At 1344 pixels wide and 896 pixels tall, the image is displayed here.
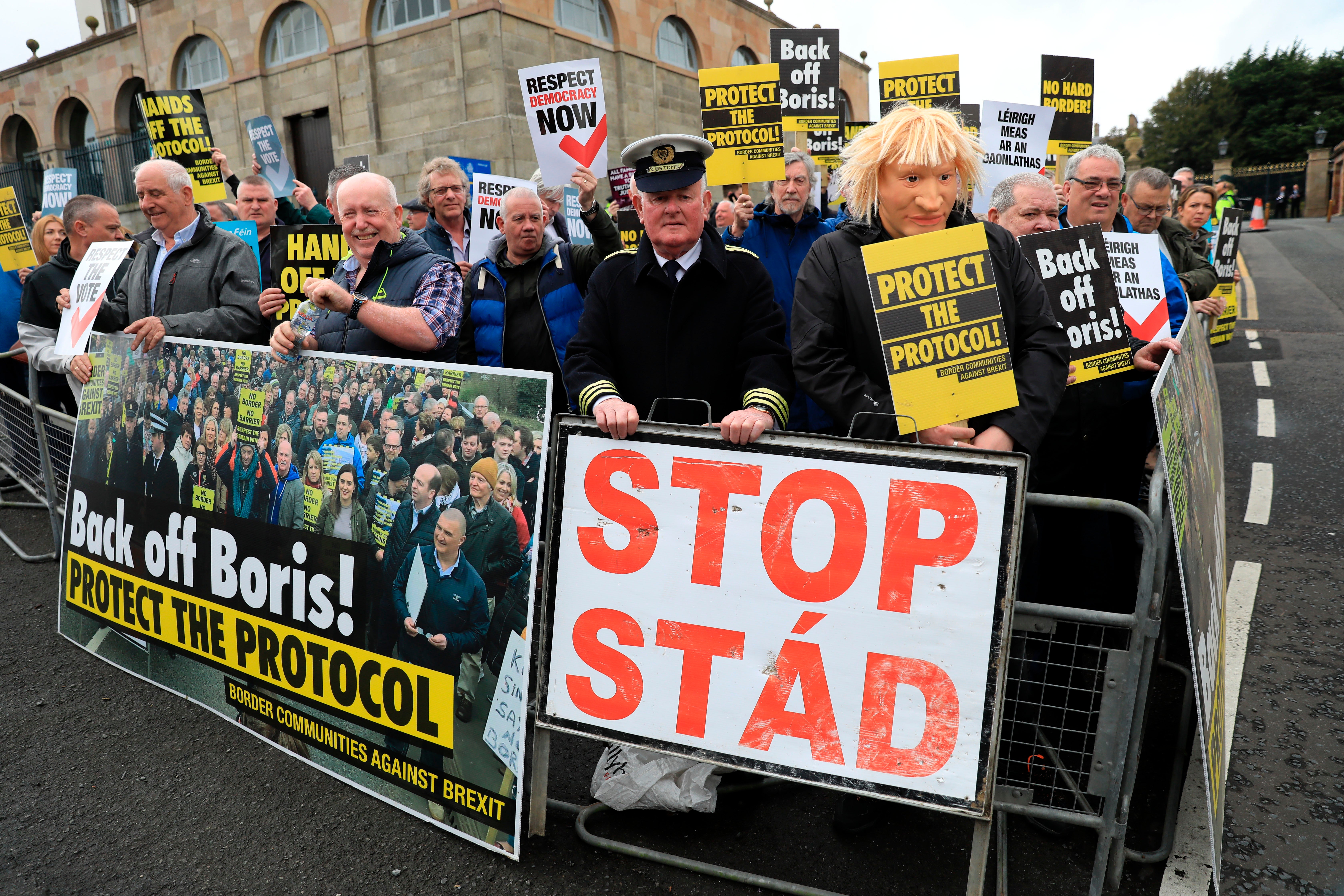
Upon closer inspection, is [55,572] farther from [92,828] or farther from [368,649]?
[368,649]

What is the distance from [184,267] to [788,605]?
3893 millimetres

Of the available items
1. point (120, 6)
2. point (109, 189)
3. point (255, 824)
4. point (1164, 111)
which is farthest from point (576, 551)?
point (1164, 111)

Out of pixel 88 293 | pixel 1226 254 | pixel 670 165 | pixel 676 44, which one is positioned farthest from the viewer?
pixel 676 44

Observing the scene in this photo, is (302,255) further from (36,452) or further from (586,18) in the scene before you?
(586,18)

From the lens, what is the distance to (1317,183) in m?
43.1

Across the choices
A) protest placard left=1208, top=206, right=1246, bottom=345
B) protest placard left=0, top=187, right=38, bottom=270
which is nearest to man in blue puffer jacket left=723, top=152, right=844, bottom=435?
protest placard left=1208, top=206, right=1246, bottom=345

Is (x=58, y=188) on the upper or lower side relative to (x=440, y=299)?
upper

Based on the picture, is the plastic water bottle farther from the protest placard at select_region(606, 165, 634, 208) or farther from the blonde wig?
the protest placard at select_region(606, 165, 634, 208)

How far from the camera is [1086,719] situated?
2.35 meters

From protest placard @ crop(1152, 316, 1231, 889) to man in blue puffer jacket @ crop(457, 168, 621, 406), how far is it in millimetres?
2487

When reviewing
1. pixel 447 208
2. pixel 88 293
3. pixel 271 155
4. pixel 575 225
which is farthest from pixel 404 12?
pixel 88 293

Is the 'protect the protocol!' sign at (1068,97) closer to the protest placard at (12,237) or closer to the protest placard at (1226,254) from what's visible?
the protest placard at (1226,254)

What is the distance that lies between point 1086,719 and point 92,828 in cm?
330

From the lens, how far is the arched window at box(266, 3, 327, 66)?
19641mm
